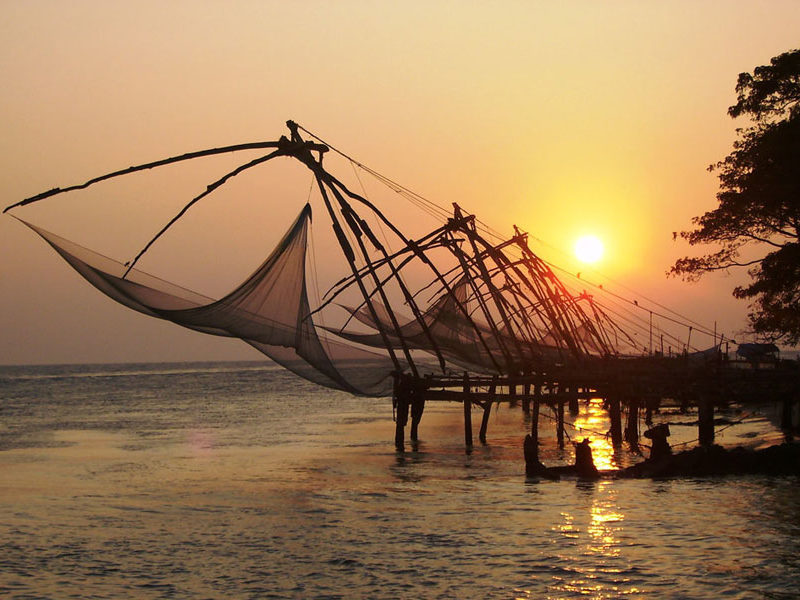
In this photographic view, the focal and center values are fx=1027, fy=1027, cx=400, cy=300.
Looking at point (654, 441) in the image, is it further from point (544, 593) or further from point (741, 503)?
point (544, 593)

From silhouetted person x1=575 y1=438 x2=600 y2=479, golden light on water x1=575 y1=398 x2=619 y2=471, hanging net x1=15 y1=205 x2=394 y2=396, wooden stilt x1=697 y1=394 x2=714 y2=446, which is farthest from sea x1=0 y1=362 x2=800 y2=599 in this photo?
hanging net x1=15 y1=205 x2=394 y2=396

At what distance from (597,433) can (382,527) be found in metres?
14.5

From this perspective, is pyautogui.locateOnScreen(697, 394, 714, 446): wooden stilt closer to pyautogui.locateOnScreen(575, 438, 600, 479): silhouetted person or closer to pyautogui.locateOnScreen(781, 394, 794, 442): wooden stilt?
pyautogui.locateOnScreen(781, 394, 794, 442): wooden stilt

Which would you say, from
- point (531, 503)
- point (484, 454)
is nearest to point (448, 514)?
point (531, 503)

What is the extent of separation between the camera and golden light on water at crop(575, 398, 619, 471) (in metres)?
18.5

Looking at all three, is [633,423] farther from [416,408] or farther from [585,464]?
[585,464]

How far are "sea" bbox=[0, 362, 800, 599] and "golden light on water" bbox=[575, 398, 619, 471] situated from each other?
0.52 feet

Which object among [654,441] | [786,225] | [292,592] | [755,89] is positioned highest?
[755,89]

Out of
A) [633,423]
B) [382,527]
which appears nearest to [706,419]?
[633,423]

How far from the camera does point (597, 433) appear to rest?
25.5 metres

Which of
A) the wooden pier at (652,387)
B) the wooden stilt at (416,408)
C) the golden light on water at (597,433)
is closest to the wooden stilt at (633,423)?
the wooden pier at (652,387)

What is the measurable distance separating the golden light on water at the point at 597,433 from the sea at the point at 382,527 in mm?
159

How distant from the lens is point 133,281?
13133 millimetres

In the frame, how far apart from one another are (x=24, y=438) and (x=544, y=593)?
869 inches
